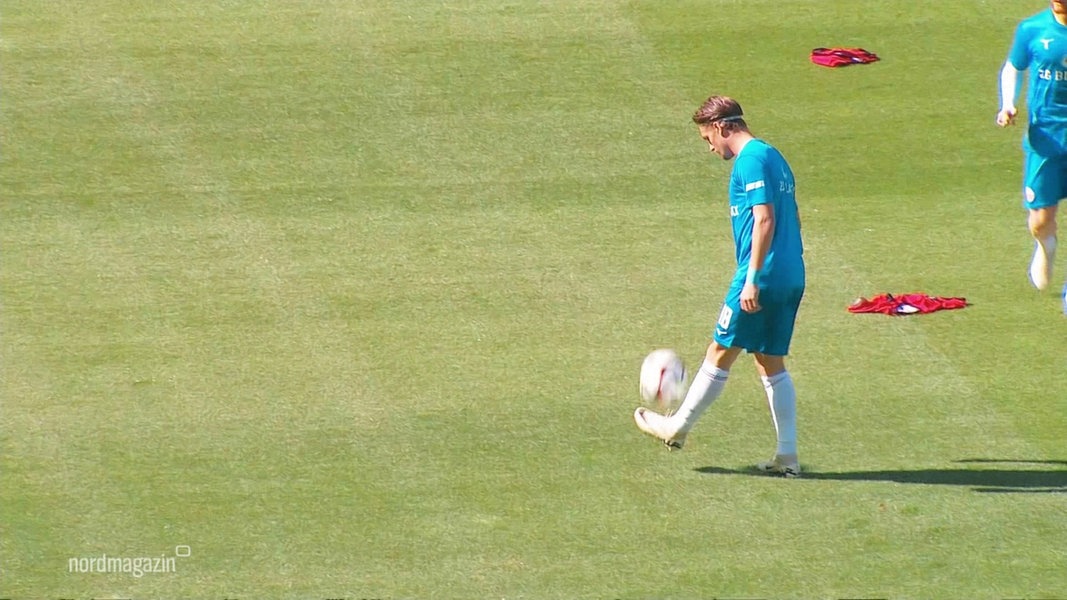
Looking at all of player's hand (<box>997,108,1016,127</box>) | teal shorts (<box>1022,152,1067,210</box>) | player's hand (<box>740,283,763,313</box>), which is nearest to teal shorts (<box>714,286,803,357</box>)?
player's hand (<box>740,283,763,313</box>)

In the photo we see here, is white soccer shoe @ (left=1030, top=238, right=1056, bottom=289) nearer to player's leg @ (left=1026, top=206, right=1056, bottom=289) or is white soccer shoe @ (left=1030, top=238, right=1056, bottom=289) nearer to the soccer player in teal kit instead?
player's leg @ (left=1026, top=206, right=1056, bottom=289)

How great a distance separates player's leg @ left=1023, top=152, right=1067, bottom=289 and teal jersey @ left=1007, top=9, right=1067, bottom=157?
10 centimetres

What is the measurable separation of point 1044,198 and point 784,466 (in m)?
3.17

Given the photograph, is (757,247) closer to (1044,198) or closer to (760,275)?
(760,275)

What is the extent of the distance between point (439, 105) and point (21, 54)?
162 inches

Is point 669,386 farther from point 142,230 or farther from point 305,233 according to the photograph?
point 142,230

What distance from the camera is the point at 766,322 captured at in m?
8.63

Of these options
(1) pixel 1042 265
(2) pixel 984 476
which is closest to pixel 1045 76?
(1) pixel 1042 265

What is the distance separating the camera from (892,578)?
313 inches

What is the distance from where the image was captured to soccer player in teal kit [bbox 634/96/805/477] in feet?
27.6

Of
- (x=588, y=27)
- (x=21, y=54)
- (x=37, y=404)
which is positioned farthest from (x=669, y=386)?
(x=21, y=54)

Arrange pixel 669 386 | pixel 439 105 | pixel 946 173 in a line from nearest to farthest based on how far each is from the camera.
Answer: pixel 669 386 → pixel 946 173 → pixel 439 105

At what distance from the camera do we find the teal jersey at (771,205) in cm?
840

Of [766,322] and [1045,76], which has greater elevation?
[1045,76]
